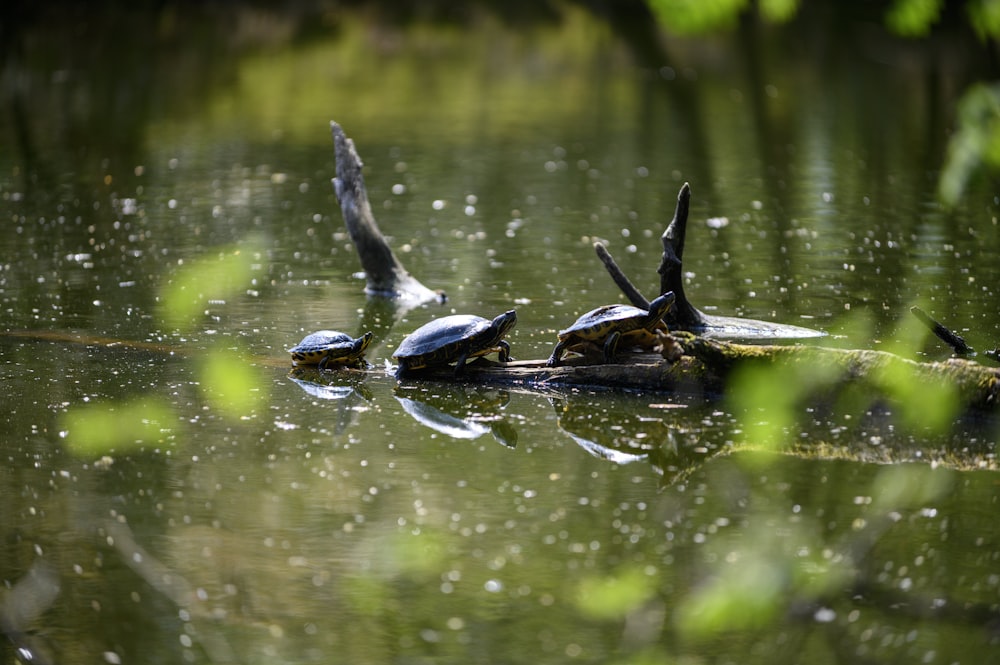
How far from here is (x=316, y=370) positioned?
7.76 m

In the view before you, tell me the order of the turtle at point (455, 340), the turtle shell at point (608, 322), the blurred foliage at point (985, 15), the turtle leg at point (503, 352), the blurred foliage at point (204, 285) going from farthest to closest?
1. the blurred foliage at point (204, 285)
2. the turtle leg at point (503, 352)
3. the turtle at point (455, 340)
4. the turtle shell at point (608, 322)
5. the blurred foliage at point (985, 15)

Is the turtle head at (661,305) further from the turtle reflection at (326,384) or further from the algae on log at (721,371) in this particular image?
the turtle reflection at (326,384)

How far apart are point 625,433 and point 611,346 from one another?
0.68m

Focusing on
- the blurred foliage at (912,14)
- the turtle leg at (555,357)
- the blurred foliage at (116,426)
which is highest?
the blurred foliage at (912,14)

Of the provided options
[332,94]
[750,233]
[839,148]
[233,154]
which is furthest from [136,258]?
[332,94]

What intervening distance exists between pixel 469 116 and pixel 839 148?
6789 mm

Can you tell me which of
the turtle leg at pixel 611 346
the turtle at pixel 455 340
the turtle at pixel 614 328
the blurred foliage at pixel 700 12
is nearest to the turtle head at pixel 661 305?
the turtle at pixel 614 328

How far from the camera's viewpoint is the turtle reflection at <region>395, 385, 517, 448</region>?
6613 mm

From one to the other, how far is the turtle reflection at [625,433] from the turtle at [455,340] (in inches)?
19.3

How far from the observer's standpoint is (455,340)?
7160 millimetres

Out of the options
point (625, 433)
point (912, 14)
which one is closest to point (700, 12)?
point (912, 14)

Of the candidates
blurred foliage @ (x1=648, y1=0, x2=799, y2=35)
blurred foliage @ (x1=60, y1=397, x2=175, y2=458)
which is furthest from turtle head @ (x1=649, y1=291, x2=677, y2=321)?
blurred foliage @ (x1=648, y1=0, x2=799, y2=35)

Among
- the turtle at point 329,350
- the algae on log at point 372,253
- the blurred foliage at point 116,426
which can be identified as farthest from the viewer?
the algae on log at point 372,253

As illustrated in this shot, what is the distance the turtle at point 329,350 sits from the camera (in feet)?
24.9
